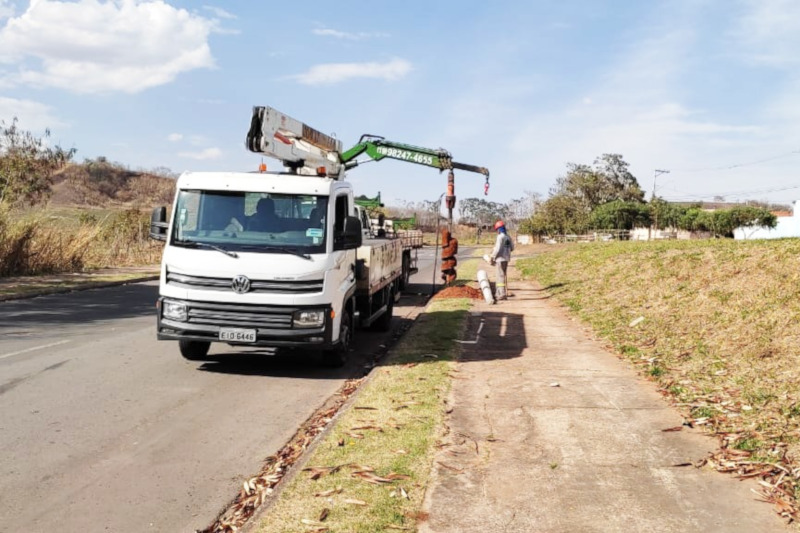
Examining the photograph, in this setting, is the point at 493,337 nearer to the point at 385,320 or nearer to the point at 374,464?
the point at 385,320

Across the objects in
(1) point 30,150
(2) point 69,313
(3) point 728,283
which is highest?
(1) point 30,150

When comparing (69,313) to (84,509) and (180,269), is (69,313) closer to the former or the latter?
(180,269)

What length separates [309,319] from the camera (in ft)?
27.6

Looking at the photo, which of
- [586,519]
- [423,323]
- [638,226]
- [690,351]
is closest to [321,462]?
[586,519]

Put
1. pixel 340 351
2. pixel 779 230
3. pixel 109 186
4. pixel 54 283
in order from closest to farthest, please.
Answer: pixel 340 351 < pixel 54 283 < pixel 779 230 < pixel 109 186

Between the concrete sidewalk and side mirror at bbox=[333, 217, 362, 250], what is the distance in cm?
213

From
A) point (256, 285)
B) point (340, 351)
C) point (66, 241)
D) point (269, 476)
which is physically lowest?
point (269, 476)

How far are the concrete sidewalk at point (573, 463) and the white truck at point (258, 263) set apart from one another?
6.17ft

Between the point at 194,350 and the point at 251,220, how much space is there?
1965mm

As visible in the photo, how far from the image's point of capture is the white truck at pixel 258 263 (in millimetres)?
8289

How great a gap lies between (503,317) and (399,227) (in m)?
10.8

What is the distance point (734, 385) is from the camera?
7551 mm

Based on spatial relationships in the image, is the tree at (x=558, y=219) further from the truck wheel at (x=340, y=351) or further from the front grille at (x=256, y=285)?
the front grille at (x=256, y=285)

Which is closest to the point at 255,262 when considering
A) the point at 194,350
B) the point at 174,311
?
the point at 174,311
